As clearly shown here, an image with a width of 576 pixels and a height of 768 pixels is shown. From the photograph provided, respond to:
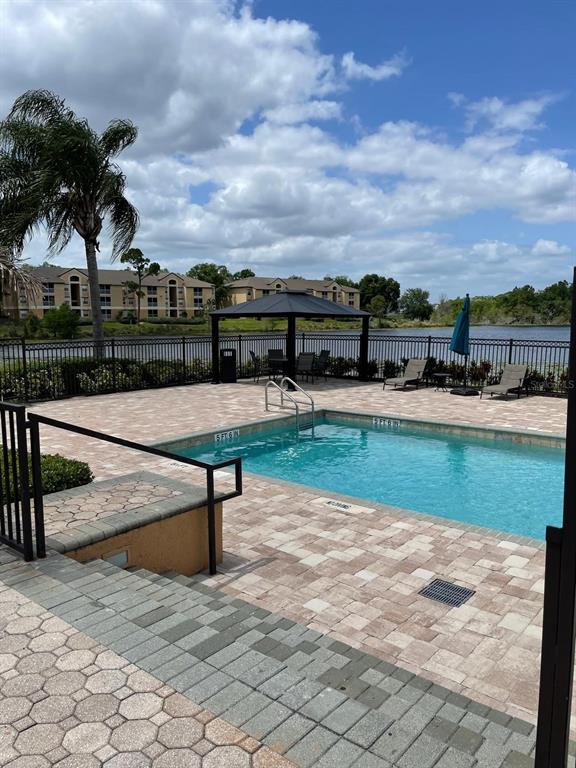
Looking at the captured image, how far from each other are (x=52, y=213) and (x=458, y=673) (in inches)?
570

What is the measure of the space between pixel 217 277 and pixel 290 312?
77.0 metres

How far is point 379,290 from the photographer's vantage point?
328ft

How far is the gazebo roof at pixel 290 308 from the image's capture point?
14.6 m

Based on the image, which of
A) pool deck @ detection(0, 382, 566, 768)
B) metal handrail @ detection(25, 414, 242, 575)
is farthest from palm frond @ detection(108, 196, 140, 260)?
metal handrail @ detection(25, 414, 242, 575)

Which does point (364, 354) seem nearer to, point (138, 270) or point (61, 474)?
point (61, 474)

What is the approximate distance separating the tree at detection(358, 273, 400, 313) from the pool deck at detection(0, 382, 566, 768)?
304ft

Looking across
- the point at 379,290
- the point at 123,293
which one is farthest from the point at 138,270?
the point at 379,290

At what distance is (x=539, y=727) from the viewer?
150cm

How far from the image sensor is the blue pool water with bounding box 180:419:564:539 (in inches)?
279

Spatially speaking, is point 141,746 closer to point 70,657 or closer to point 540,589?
point 70,657

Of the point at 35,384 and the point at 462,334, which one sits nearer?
the point at 35,384

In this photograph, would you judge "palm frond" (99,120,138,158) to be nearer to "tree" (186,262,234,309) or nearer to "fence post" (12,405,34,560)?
"fence post" (12,405,34,560)

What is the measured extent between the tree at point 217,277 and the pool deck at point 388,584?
7598 centimetres

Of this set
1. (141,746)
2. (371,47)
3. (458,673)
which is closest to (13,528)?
(141,746)
